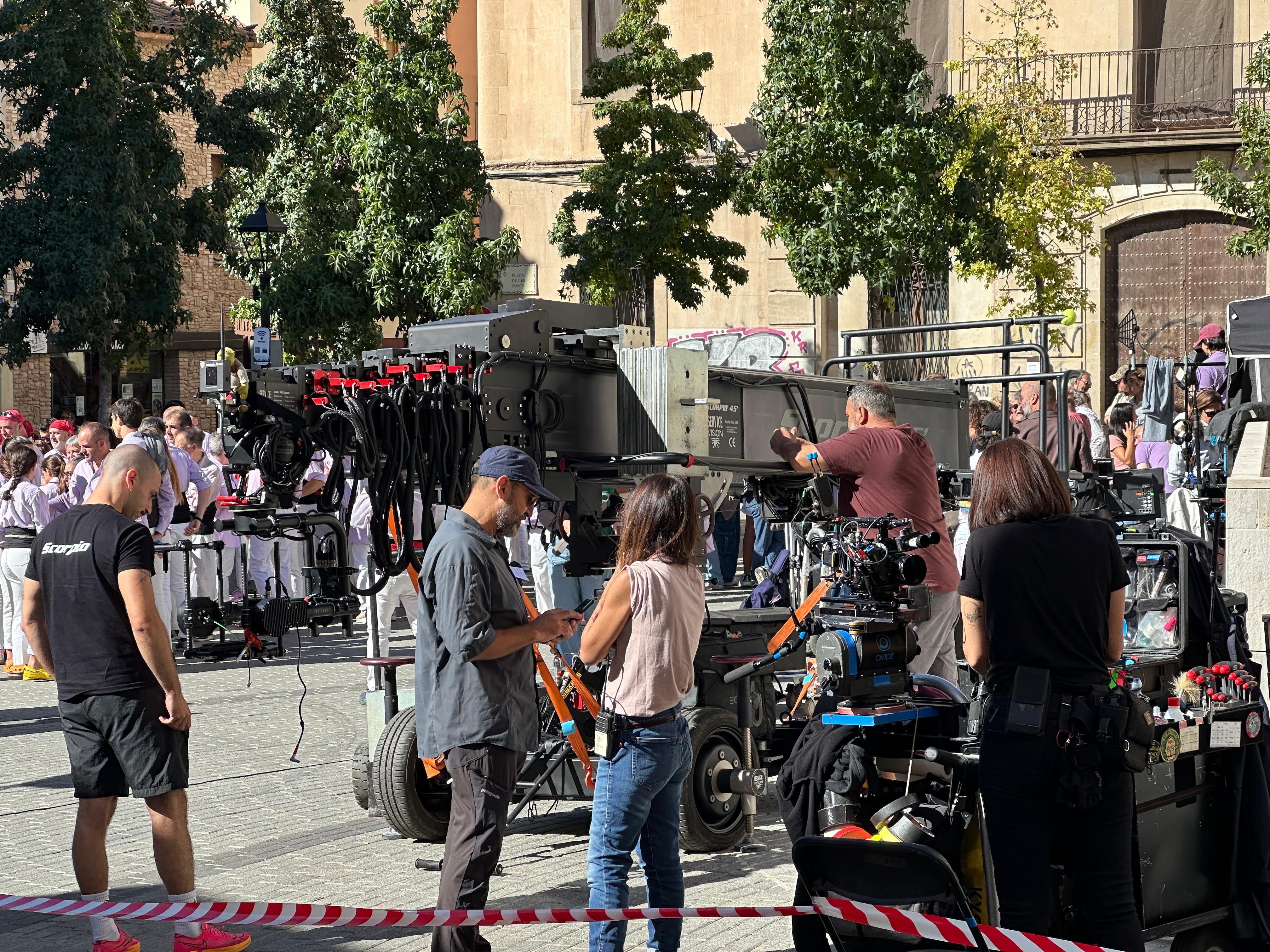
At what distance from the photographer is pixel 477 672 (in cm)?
548

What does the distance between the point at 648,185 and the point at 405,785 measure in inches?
631

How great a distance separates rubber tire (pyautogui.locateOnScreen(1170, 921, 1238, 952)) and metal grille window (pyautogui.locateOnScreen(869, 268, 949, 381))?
1901cm

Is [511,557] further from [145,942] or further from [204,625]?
[145,942]

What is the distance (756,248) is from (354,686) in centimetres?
1595

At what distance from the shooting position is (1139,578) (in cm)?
644

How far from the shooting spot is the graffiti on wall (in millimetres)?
26891

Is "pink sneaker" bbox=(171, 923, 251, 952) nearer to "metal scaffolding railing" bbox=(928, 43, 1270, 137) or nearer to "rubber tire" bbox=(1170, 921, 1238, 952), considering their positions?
"rubber tire" bbox=(1170, 921, 1238, 952)

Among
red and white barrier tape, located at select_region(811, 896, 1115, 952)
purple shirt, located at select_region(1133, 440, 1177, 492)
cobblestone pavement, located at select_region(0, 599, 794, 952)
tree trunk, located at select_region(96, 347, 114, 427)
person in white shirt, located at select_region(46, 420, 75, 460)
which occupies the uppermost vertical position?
tree trunk, located at select_region(96, 347, 114, 427)

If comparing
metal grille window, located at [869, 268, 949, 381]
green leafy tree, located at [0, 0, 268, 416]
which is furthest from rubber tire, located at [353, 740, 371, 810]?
green leafy tree, located at [0, 0, 268, 416]

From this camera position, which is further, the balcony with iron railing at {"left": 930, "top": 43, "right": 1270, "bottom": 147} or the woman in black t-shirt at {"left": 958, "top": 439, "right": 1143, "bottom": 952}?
the balcony with iron railing at {"left": 930, "top": 43, "right": 1270, "bottom": 147}

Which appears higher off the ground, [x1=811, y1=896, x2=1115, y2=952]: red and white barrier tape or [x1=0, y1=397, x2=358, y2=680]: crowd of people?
[x1=0, y1=397, x2=358, y2=680]: crowd of people

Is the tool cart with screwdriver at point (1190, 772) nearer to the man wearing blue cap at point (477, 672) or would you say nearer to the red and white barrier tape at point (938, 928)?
the red and white barrier tape at point (938, 928)

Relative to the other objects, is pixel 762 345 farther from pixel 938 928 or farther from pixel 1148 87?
pixel 938 928

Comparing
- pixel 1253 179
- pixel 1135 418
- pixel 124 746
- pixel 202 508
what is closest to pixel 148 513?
pixel 202 508
